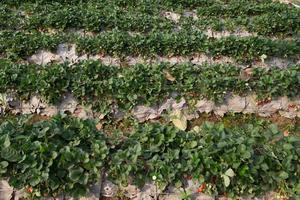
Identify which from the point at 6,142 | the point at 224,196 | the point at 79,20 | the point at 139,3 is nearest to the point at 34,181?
the point at 6,142

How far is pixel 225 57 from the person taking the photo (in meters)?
9.80

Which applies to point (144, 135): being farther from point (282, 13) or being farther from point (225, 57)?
point (282, 13)

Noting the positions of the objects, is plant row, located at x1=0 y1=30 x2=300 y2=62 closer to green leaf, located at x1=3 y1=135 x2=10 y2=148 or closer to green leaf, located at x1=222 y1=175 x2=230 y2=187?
green leaf, located at x1=3 y1=135 x2=10 y2=148

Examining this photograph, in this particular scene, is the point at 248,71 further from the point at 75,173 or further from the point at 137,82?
the point at 75,173

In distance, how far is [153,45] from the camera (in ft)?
31.3

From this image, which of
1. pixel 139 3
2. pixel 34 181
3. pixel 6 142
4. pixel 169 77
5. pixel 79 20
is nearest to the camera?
pixel 34 181

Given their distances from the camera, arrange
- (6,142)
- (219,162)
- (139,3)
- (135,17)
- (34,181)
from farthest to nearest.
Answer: (139,3)
(135,17)
(219,162)
(6,142)
(34,181)

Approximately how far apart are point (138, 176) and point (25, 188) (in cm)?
158

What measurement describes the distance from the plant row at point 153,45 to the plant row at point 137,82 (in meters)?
0.95

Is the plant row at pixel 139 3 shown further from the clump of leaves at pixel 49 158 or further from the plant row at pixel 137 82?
the clump of leaves at pixel 49 158

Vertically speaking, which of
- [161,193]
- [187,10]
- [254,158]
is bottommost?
[187,10]

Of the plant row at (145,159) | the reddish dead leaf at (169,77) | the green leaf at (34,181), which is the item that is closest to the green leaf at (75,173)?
the plant row at (145,159)

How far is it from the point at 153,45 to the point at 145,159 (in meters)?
4.49

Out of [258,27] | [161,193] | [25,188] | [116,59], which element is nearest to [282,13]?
[258,27]
